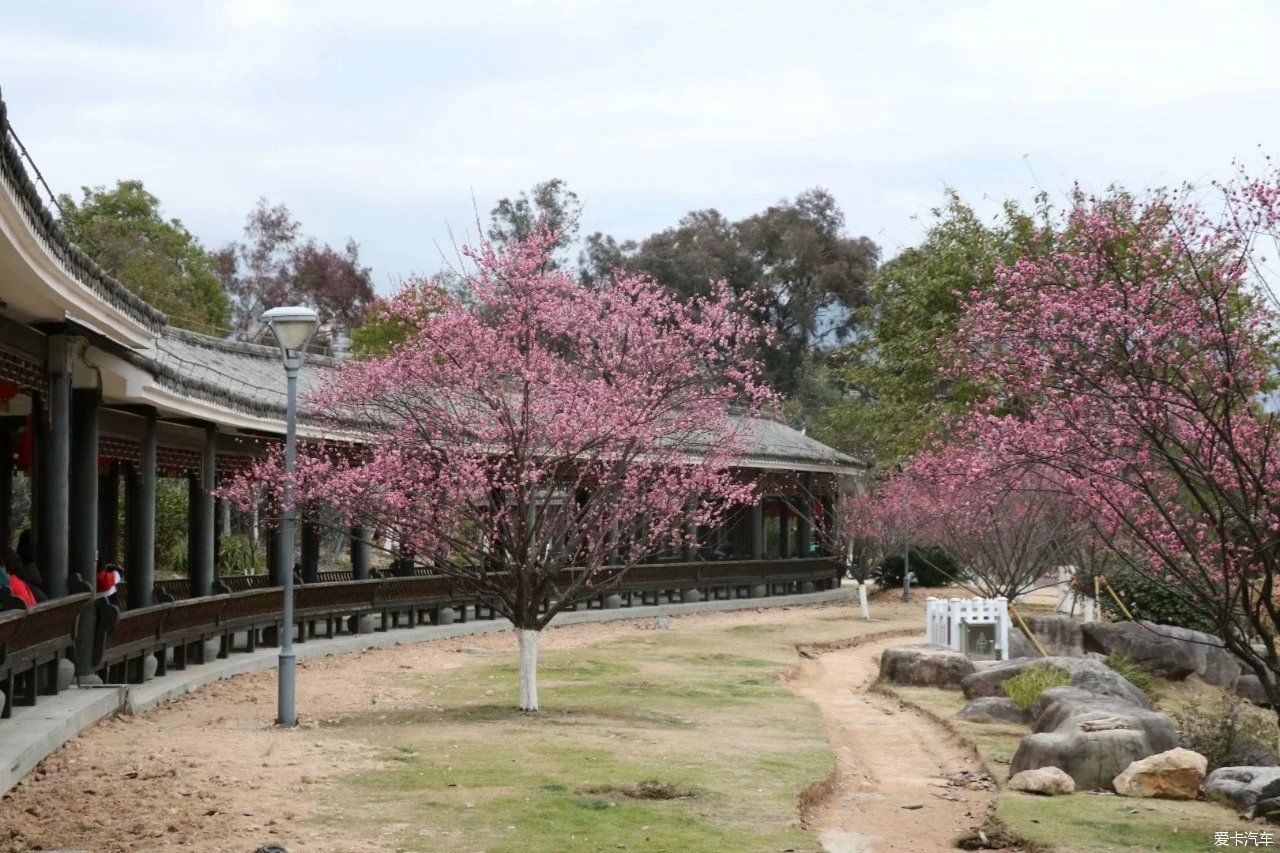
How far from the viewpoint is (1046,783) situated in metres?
12.0

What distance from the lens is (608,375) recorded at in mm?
17438

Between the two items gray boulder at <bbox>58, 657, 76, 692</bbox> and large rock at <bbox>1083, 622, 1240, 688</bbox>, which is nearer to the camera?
gray boulder at <bbox>58, 657, 76, 692</bbox>

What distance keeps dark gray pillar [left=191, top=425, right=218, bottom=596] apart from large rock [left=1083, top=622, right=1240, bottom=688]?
12823mm

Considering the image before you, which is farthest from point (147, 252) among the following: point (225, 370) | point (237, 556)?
point (225, 370)

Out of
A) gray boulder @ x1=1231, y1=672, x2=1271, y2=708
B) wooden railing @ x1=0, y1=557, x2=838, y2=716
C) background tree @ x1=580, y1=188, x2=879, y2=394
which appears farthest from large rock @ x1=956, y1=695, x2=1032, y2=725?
background tree @ x1=580, y1=188, x2=879, y2=394

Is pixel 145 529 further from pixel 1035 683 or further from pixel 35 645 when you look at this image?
pixel 1035 683

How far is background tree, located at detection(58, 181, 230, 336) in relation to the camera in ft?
120

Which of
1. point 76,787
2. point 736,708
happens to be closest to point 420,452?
point 736,708

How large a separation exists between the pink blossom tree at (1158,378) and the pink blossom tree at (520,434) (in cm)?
462

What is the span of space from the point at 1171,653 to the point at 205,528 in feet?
44.9

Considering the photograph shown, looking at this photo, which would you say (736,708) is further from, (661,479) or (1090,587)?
(1090,587)

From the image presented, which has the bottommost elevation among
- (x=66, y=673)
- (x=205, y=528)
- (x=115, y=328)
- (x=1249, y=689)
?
(x=1249, y=689)

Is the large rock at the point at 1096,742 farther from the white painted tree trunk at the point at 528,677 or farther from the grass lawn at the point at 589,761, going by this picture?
the white painted tree trunk at the point at 528,677

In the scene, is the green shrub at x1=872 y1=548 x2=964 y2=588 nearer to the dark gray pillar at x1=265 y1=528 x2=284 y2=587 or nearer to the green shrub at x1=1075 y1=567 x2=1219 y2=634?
the green shrub at x1=1075 y1=567 x2=1219 y2=634
